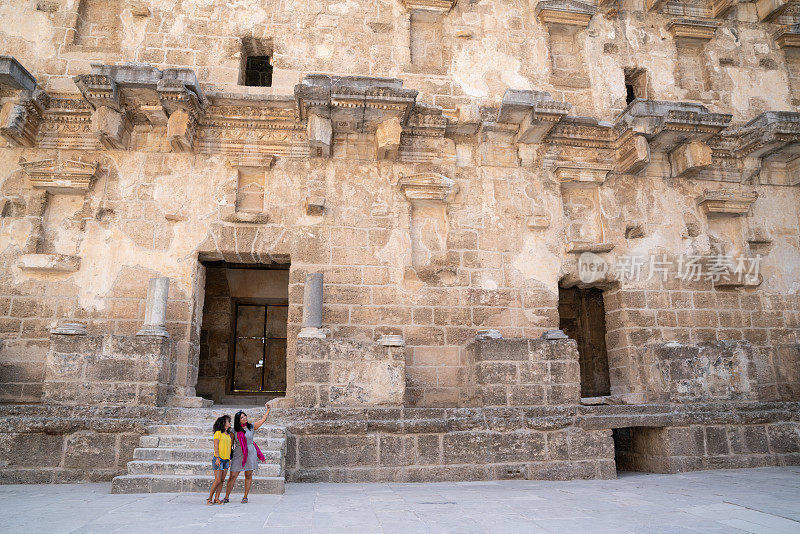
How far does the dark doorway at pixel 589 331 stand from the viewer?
10.4 metres

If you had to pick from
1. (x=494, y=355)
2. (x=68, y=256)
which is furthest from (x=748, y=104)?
(x=68, y=256)

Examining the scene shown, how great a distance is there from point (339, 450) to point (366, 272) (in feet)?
8.18

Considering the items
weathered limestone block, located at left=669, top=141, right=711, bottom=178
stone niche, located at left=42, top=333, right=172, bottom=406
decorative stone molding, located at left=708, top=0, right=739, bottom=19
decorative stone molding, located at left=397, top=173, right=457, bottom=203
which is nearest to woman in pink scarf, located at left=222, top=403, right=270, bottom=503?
stone niche, located at left=42, top=333, right=172, bottom=406

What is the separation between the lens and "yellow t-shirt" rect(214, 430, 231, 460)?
182 inches

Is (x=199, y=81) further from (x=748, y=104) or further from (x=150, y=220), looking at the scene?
(x=748, y=104)

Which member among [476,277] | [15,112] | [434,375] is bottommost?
[434,375]

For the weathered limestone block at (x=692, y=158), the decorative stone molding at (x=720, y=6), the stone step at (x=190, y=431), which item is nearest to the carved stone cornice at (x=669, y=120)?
the weathered limestone block at (x=692, y=158)

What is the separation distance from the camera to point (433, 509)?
4.44m

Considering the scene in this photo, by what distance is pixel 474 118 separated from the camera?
7.87 m

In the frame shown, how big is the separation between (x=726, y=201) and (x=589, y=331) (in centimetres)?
356

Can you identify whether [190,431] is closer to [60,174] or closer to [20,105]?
[60,174]

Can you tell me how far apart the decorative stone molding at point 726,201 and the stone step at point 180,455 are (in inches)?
295

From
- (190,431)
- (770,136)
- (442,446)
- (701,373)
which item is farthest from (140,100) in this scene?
(770,136)

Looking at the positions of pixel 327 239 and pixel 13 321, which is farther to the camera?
pixel 327 239
